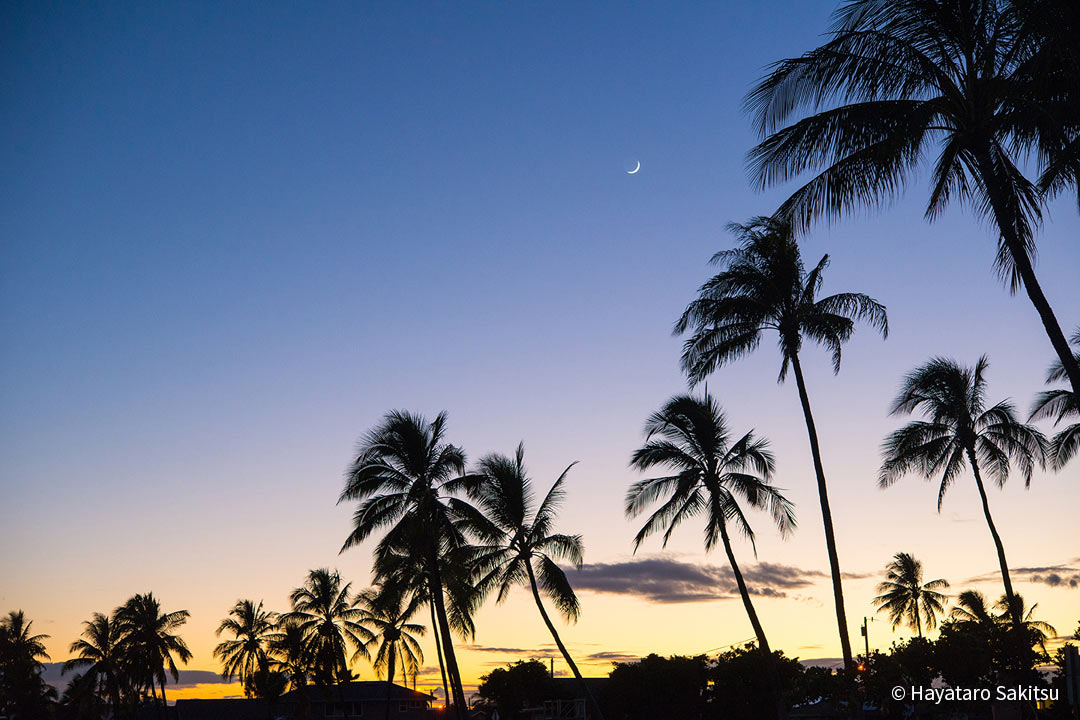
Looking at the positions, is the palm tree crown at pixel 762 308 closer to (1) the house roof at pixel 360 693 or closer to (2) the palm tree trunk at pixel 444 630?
(2) the palm tree trunk at pixel 444 630

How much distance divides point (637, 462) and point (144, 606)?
1842 inches

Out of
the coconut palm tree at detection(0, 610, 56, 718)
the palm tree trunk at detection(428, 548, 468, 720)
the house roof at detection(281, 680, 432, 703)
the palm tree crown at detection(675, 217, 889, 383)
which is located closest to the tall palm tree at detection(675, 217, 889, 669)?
the palm tree crown at detection(675, 217, 889, 383)

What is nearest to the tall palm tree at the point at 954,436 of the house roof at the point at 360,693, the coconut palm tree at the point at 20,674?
the house roof at the point at 360,693

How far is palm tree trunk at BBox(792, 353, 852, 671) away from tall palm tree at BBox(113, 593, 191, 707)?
5424 cm

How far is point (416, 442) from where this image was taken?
34.3 meters

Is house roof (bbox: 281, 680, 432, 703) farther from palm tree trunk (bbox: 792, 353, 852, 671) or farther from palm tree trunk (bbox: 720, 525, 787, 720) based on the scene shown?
palm tree trunk (bbox: 792, 353, 852, 671)

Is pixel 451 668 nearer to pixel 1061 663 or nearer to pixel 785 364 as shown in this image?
pixel 785 364

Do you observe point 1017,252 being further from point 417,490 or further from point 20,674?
point 20,674

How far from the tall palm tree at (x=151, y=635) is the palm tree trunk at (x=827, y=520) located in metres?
54.2

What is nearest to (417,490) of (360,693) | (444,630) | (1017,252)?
(444,630)

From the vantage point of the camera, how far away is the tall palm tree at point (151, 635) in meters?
63.1

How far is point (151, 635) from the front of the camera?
64.0 m

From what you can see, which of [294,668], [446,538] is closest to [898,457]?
[446,538]

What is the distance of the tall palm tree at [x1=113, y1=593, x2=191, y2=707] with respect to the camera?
63.1m
